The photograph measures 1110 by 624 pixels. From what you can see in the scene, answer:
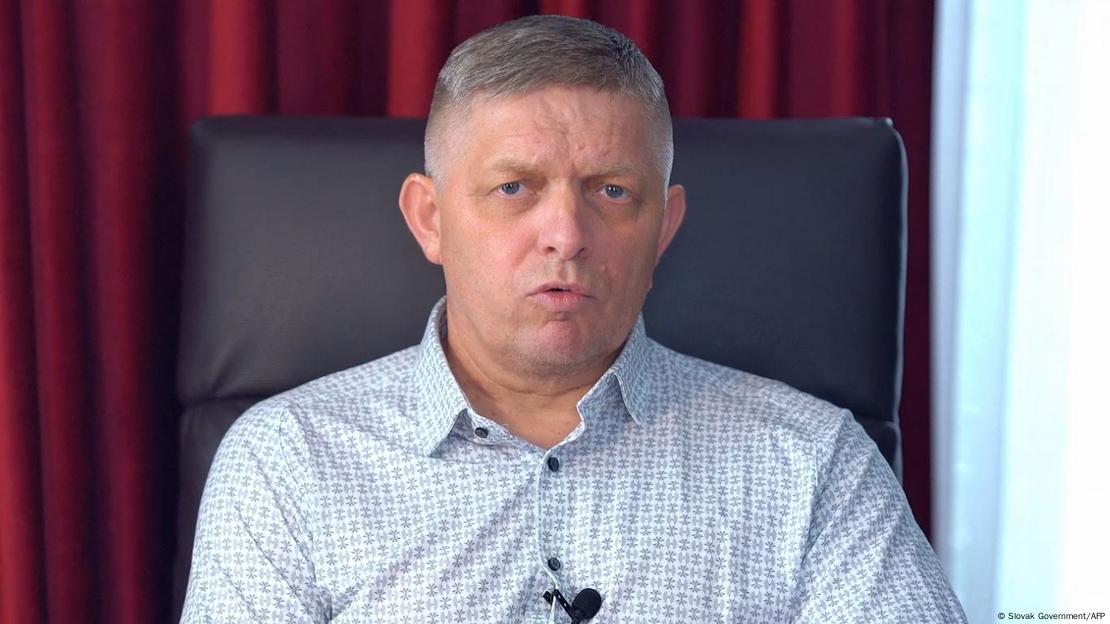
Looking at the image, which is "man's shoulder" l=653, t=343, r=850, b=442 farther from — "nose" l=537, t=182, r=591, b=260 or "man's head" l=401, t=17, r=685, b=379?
"nose" l=537, t=182, r=591, b=260

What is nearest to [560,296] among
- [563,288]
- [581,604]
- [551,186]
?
[563,288]

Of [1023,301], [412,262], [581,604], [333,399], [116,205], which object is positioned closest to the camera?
[581,604]

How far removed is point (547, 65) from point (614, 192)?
0.53 ft

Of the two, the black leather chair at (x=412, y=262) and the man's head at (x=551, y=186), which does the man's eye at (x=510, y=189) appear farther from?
the black leather chair at (x=412, y=262)

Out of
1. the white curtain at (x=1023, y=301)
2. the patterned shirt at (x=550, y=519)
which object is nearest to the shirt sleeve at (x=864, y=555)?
the patterned shirt at (x=550, y=519)

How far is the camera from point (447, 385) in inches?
56.0

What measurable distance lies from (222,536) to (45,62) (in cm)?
80

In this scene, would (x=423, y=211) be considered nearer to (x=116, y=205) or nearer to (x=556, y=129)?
(x=556, y=129)

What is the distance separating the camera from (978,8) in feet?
6.91

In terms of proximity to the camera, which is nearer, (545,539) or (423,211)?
(545,539)

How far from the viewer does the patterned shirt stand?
1340mm

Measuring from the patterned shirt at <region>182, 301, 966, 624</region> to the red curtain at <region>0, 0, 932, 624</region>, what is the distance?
1.54ft

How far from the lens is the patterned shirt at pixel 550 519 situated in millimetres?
1340

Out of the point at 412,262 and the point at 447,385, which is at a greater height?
the point at 412,262
